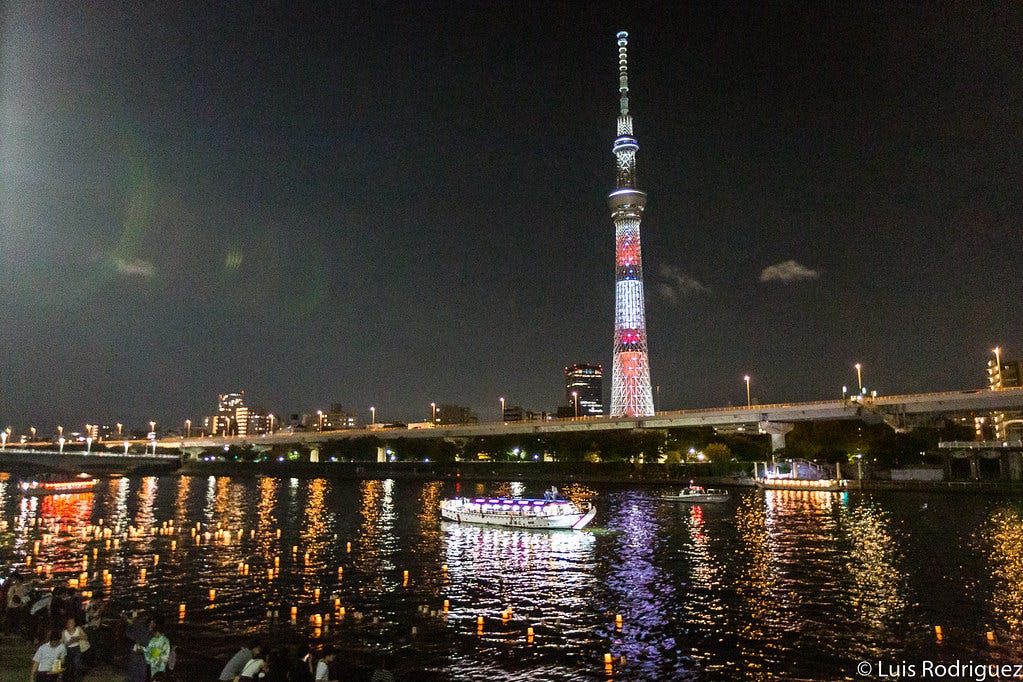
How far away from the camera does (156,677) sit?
620 inches

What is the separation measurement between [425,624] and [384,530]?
32777 millimetres

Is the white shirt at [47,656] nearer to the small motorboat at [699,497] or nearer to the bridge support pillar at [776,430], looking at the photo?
the small motorboat at [699,497]

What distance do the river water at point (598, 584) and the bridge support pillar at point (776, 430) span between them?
5648 centimetres

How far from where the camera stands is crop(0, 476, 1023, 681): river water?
26359mm

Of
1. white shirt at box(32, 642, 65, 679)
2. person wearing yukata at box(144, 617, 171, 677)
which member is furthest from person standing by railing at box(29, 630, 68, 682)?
person wearing yukata at box(144, 617, 171, 677)

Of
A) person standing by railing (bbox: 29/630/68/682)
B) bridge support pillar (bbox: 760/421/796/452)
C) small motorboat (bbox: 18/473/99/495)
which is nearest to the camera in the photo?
person standing by railing (bbox: 29/630/68/682)

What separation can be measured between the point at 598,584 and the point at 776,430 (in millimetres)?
103499

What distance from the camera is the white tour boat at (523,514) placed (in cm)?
5984

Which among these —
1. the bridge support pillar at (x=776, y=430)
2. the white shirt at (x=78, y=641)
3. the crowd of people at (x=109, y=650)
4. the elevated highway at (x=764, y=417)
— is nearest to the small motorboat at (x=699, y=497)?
the elevated highway at (x=764, y=417)

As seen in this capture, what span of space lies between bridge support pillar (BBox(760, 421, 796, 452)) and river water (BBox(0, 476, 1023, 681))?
56.5m

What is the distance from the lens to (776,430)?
132 m

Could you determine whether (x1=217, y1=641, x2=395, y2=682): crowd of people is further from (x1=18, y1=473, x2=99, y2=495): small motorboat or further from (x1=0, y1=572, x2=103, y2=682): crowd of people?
(x1=18, y1=473, x2=99, y2=495): small motorboat

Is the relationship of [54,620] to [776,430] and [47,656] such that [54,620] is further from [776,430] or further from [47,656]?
[776,430]

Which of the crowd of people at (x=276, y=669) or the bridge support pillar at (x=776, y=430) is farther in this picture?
the bridge support pillar at (x=776, y=430)
